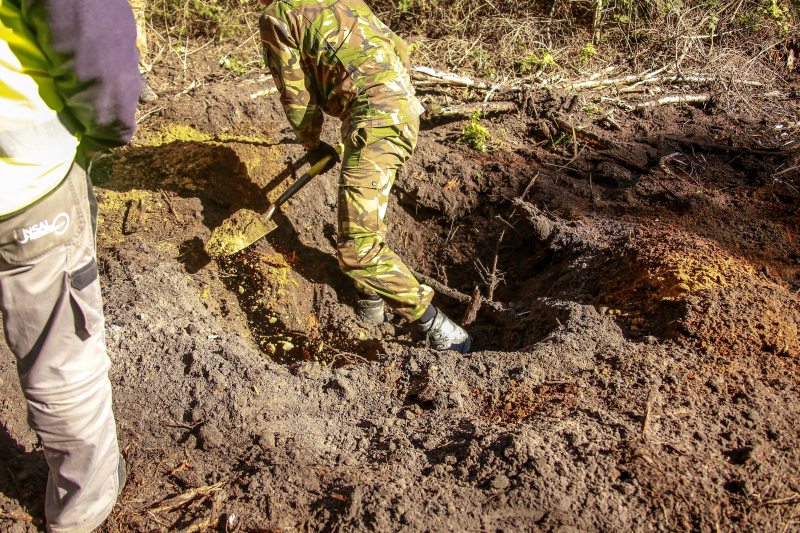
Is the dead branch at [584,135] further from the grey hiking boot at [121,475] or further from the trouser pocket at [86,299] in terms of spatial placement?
the grey hiking boot at [121,475]

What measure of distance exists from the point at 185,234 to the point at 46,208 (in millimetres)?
2223

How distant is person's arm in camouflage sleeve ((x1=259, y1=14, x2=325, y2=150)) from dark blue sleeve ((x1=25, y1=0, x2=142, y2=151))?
1.46m

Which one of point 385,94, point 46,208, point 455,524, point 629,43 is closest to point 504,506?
point 455,524

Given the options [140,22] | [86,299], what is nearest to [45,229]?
[86,299]

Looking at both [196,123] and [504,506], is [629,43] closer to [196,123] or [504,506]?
[196,123]

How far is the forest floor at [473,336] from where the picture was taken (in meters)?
1.70

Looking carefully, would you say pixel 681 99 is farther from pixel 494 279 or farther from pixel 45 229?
pixel 45 229

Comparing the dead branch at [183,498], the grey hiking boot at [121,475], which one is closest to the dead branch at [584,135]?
the dead branch at [183,498]

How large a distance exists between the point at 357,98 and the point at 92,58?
1646mm

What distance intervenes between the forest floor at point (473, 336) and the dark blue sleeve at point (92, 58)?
1.38 m

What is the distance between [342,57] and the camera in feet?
8.58

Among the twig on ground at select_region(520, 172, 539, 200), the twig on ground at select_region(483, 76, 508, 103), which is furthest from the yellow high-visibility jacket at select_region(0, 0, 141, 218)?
the twig on ground at select_region(483, 76, 508, 103)

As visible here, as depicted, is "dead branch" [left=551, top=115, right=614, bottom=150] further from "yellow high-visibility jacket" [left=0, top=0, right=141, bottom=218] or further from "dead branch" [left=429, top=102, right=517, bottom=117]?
"yellow high-visibility jacket" [left=0, top=0, right=141, bottom=218]

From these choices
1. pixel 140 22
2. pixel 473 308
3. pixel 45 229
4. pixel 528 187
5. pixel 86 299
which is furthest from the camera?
pixel 140 22
